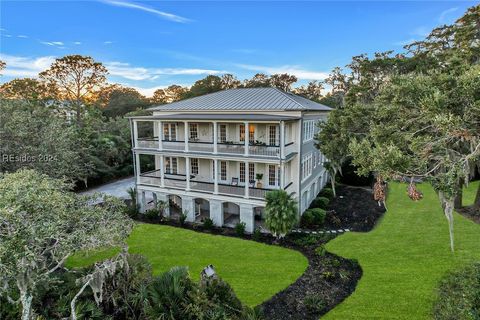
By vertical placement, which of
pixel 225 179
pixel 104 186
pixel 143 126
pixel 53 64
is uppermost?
pixel 53 64

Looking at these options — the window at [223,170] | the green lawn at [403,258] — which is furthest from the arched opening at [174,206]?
the green lawn at [403,258]

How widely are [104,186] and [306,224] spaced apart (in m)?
22.5

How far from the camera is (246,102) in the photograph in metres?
21.2

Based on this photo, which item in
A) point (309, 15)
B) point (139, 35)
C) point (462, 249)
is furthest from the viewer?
point (139, 35)

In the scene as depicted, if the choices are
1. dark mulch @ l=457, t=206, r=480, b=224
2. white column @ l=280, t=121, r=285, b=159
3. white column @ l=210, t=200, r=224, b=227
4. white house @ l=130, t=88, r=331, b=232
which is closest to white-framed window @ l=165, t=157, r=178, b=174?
white house @ l=130, t=88, r=331, b=232

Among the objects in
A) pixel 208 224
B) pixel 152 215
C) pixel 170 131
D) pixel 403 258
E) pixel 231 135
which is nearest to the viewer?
pixel 403 258

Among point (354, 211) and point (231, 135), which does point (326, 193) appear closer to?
point (354, 211)

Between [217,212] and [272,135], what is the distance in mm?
6349

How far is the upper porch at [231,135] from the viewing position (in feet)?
57.6

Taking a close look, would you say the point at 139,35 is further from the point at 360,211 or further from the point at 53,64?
the point at 360,211

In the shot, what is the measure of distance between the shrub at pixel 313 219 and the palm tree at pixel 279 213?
2.66 meters

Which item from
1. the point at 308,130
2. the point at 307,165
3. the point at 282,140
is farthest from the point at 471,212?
the point at 282,140

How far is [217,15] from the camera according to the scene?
21250 millimetres

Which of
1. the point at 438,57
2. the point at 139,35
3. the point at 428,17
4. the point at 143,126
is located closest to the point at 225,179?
the point at 139,35
